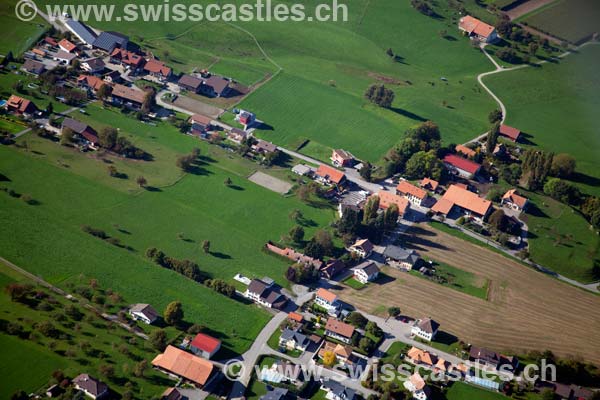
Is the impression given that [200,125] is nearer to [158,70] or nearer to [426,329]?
[158,70]

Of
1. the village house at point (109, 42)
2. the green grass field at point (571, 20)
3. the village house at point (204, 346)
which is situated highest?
the green grass field at point (571, 20)

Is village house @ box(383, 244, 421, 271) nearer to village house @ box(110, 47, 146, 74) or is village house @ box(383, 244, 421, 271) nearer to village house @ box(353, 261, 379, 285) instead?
village house @ box(353, 261, 379, 285)

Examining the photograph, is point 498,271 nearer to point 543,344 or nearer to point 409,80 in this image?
point 543,344

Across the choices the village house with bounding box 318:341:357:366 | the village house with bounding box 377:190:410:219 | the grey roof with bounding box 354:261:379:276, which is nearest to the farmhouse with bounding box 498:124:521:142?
the village house with bounding box 377:190:410:219

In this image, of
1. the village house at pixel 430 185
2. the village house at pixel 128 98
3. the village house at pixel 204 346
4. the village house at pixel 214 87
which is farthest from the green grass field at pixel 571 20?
the village house at pixel 204 346

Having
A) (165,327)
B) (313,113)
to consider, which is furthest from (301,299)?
(313,113)

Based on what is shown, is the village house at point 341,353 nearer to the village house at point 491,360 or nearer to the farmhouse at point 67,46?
the village house at point 491,360
